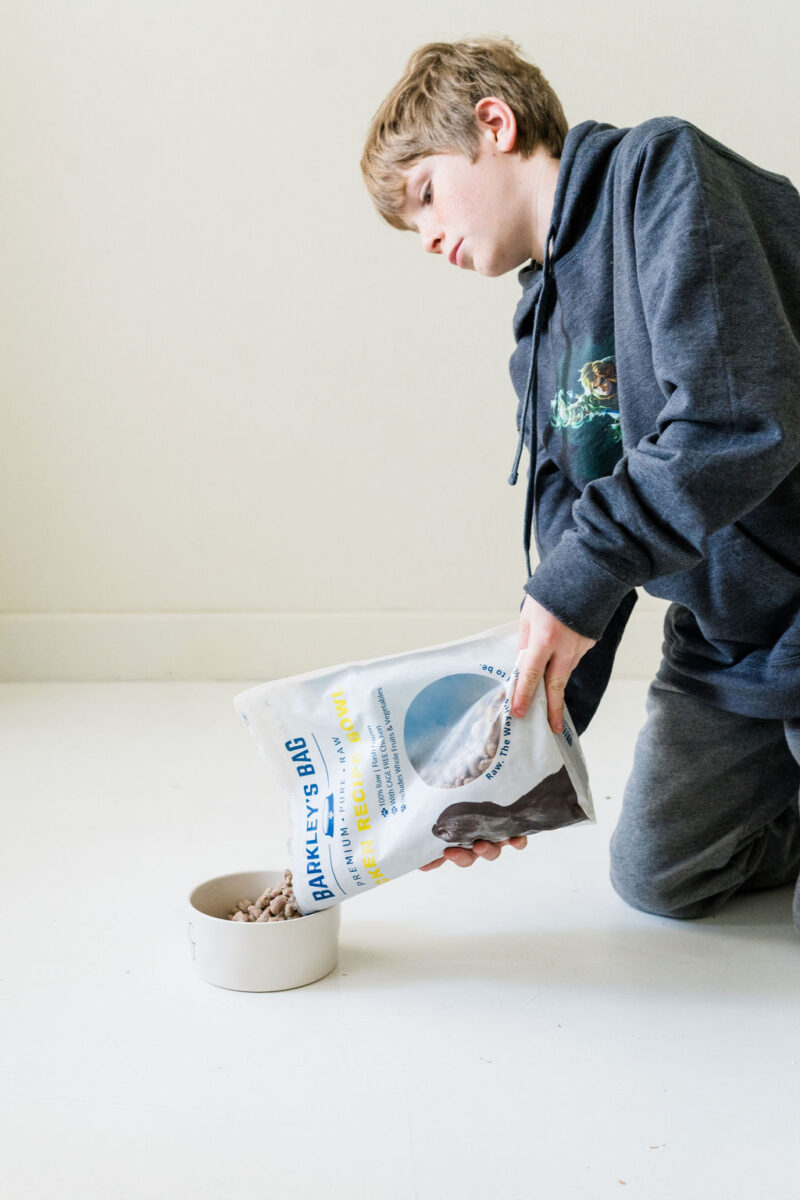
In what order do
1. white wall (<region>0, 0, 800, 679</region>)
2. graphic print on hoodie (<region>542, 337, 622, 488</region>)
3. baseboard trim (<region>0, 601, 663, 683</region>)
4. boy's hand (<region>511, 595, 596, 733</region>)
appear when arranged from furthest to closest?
baseboard trim (<region>0, 601, 663, 683</region>), white wall (<region>0, 0, 800, 679</region>), graphic print on hoodie (<region>542, 337, 622, 488</region>), boy's hand (<region>511, 595, 596, 733</region>)

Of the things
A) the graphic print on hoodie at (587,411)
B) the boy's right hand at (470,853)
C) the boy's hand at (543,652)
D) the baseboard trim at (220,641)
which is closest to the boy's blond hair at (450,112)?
the graphic print on hoodie at (587,411)

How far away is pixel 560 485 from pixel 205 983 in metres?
0.52

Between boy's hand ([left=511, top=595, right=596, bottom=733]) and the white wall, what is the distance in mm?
1034

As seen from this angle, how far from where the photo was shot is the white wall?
5.94 feet

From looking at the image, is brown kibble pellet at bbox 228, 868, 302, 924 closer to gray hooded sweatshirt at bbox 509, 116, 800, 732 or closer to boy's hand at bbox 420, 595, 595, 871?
boy's hand at bbox 420, 595, 595, 871

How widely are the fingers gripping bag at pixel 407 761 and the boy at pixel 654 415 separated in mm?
34

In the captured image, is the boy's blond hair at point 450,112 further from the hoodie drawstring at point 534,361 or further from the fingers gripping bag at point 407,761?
the fingers gripping bag at point 407,761

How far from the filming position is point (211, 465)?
75.0 inches

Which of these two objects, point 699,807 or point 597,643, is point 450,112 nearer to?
point 597,643

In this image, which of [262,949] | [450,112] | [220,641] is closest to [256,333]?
[220,641]

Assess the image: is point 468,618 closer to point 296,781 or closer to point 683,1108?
point 296,781

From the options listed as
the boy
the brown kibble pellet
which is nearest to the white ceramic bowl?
the brown kibble pellet

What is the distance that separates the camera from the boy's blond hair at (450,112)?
37.1 inches

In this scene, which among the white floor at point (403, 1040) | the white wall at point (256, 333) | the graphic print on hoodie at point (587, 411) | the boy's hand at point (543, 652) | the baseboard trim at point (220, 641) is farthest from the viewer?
the baseboard trim at point (220, 641)
